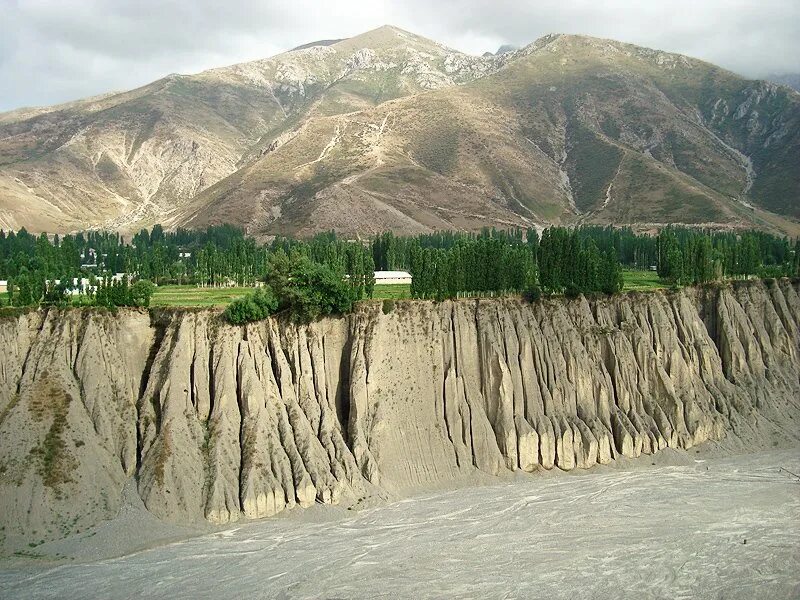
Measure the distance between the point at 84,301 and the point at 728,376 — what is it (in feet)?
162

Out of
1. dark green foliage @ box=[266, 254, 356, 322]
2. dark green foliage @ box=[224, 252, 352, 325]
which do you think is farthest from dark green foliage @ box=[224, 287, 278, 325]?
dark green foliage @ box=[266, 254, 356, 322]

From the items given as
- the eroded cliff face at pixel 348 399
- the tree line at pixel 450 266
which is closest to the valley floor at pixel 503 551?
the eroded cliff face at pixel 348 399

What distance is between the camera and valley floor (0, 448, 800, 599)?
3750 centimetres

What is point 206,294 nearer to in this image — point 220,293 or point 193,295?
point 193,295

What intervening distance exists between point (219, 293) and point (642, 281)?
41923mm

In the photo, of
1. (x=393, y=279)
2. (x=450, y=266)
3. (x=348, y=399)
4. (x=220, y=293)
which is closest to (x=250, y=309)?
(x=348, y=399)

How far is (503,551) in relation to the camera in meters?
41.7

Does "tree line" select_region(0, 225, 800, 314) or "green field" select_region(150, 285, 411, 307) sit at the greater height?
"tree line" select_region(0, 225, 800, 314)

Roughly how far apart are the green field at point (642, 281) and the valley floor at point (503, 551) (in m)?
22.6

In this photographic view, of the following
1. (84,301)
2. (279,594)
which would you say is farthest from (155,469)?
(84,301)

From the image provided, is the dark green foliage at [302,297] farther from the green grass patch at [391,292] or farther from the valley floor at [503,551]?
the valley floor at [503,551]

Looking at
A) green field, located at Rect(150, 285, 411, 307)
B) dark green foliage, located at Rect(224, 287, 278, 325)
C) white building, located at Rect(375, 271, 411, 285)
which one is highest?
white building, located at Rect(375, 271, 411, 285)

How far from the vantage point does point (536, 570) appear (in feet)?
129

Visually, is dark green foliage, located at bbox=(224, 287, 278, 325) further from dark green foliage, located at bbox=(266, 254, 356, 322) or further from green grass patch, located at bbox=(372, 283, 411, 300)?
green grass patch, located at bbox=(372, 283, 411, 300)
